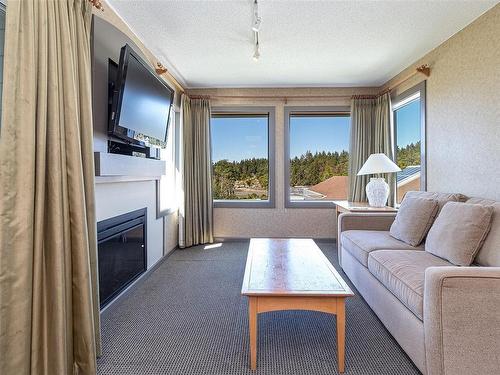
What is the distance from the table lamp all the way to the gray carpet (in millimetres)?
1558

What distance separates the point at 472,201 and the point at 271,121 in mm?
2906

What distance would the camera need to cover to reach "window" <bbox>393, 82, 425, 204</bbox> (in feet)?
10.8

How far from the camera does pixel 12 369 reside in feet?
4.23

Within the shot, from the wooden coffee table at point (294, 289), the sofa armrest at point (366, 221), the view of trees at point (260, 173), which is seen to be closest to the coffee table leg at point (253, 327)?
the wooden coffee table at point (294, 289)

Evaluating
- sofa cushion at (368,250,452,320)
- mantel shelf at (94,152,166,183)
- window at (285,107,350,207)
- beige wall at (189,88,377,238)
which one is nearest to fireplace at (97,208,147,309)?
mantel shelf at (94,152,166,183)

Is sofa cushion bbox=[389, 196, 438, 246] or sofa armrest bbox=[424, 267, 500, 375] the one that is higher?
sofa cushion bbox=[389, 196, 438, 246]

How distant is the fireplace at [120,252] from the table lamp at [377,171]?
2.78 m

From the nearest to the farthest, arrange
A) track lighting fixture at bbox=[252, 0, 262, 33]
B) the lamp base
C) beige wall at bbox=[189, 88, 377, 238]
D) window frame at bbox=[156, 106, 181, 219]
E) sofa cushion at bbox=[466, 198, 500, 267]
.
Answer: sofa cushion at bbox=[466, 198, 500, 267]
track lighting fixture at bbox=[252, 0, 262, 33]
window frame at bbox=[156, 106, 181, 219]
the lamp base
beige wall at bbox=[189, 88, 377, 238]

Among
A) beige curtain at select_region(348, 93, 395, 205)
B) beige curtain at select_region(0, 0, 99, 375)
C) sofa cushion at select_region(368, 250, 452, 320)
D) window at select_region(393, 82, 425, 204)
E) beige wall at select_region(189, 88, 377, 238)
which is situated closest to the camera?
beige curtain at select_region(0, 0, 99, 375)

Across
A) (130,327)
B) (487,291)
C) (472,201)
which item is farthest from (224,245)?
(487,291)

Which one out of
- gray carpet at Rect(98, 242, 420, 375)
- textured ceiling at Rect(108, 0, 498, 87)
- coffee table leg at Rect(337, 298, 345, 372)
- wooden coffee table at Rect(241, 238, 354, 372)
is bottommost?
gray carpet at Rect(98, 242, 420, 375)

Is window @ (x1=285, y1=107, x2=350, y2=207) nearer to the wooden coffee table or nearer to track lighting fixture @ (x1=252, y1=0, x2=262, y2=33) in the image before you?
track lighting fixture @ (x1=252, y1=0, x2=262, y2=33)

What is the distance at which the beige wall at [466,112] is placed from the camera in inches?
91.4

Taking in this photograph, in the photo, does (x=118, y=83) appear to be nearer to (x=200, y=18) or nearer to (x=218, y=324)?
(x=200, y=18)
